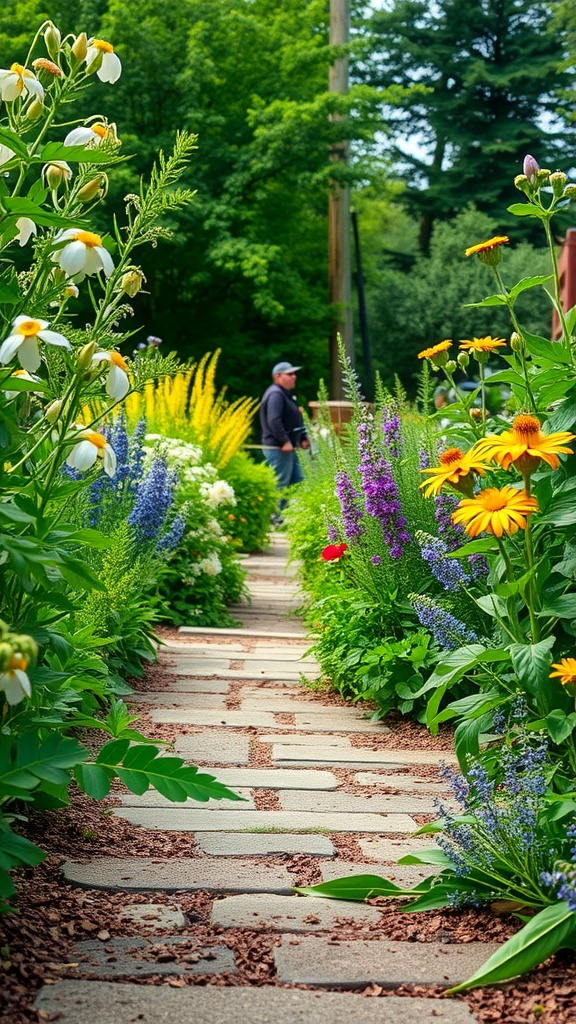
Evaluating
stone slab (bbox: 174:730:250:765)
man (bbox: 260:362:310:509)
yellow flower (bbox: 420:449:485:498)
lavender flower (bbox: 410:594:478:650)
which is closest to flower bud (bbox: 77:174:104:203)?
yellow flower (bbox: 420:449:485:498)

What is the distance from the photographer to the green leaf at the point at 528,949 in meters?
1.79

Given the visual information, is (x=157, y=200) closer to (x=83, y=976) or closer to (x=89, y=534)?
(x=89, y=534)

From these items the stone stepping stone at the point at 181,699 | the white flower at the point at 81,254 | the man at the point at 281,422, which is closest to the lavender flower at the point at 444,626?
the white flower at the point at 81,254

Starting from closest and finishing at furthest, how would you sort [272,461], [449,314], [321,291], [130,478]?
[130,478] < [272,461] < [321,291] < [449,314]

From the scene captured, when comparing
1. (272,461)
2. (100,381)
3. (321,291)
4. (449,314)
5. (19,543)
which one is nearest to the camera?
(19,543)

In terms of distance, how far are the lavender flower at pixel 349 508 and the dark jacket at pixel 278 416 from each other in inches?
274

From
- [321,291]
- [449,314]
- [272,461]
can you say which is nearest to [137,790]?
[272,461]

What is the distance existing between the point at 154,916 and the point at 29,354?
3.57ft

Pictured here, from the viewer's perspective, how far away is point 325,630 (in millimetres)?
4375

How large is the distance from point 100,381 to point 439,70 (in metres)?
27.9

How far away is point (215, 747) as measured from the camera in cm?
336

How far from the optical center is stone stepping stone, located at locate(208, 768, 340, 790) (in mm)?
3002

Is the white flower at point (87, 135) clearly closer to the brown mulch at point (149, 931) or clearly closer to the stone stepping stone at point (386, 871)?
the brown mulch at point (149, 931)

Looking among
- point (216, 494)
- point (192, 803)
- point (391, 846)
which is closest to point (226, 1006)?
point (391, 846)
